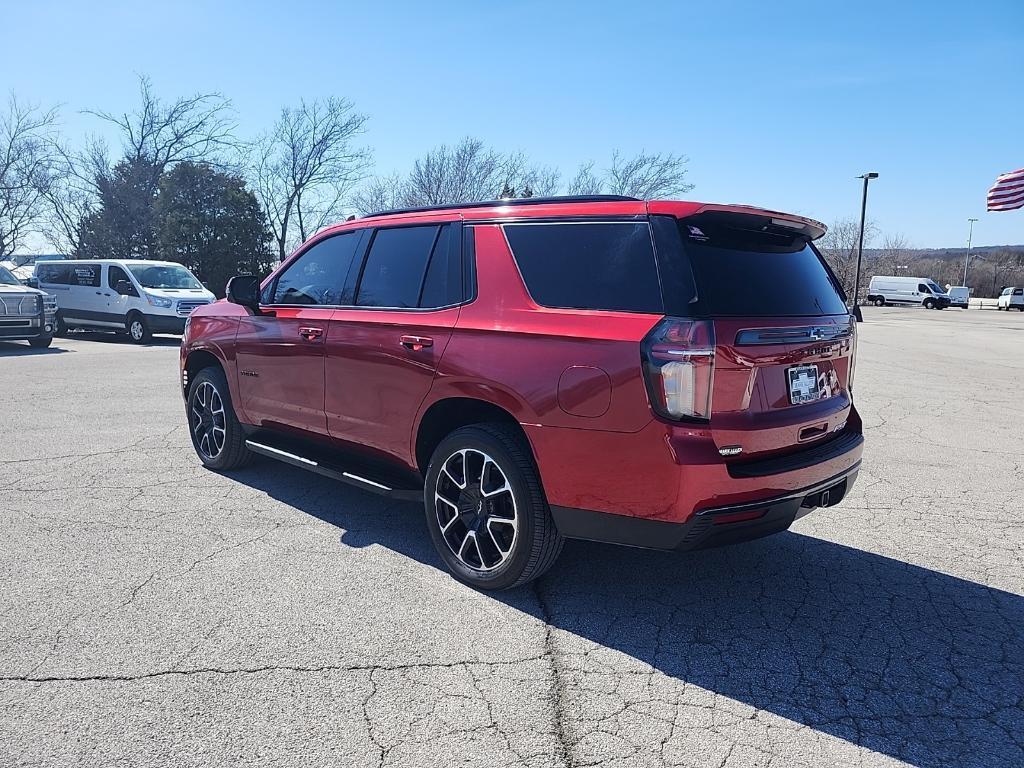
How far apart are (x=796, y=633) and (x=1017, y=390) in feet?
34.1

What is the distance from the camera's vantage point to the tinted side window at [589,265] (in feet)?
10.3

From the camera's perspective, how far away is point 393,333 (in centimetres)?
402

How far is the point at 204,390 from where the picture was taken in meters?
5.73

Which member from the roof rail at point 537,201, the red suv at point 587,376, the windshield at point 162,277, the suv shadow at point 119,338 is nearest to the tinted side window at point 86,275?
the windshield at point 162,277

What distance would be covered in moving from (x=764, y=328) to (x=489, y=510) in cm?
154

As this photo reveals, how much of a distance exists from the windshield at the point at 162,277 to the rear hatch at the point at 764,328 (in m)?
17.1

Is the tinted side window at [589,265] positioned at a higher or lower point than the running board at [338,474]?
higher

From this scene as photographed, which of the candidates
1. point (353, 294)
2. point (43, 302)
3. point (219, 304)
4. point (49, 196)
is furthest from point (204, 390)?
point (49, 196)

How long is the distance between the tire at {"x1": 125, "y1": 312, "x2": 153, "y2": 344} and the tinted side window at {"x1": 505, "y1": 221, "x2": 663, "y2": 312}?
52.7 feet

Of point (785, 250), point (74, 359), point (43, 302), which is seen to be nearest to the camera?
point (785, 250)

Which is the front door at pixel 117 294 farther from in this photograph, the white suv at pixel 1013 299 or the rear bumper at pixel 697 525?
the white suv at pixel 1013 299

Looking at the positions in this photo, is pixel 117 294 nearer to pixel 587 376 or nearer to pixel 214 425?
pixel 214 425

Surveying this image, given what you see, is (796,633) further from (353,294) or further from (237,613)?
(353,294)

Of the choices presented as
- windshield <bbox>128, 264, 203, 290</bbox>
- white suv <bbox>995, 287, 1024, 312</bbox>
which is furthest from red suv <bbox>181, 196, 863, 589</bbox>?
white suv <bbox>995, 287, 1024, 312</bbox>
